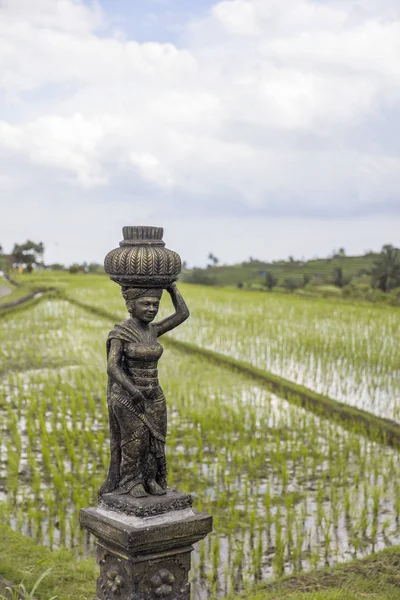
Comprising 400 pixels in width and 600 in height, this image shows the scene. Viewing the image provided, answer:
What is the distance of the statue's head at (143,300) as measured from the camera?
3838 mm

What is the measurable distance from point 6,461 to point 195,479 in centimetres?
181

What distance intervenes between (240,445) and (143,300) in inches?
182

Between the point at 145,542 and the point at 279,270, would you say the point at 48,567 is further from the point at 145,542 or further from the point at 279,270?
the point at 279,270

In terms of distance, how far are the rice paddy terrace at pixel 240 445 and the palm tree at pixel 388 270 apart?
9226 mm

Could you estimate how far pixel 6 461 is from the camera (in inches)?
303

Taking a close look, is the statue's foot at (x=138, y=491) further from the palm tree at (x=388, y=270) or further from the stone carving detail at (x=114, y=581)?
the palm tree at (x=388, y=270)

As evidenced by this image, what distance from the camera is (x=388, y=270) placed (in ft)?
82.8

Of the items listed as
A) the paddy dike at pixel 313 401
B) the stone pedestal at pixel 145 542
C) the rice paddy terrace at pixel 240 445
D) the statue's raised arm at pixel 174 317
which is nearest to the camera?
the stone pedestal at pixel 145 542

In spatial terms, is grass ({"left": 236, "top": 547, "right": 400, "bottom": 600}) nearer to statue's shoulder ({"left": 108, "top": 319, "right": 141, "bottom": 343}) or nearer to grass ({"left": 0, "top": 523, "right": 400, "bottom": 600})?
grass ({"left": 0, "top": 523, "right": 400, "bottom": 600})

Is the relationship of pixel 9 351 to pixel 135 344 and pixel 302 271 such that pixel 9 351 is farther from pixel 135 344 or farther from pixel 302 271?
pixel 302 271

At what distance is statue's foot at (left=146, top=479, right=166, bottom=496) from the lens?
3.86 m

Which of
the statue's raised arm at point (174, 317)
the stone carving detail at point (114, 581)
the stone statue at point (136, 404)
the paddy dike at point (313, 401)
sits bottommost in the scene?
the paddy dike at point (313, 401)

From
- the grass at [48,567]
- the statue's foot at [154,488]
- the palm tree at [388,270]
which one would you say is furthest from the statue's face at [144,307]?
the palm tree at [388,270]

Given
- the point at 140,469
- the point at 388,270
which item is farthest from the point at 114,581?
the point at 388,270
